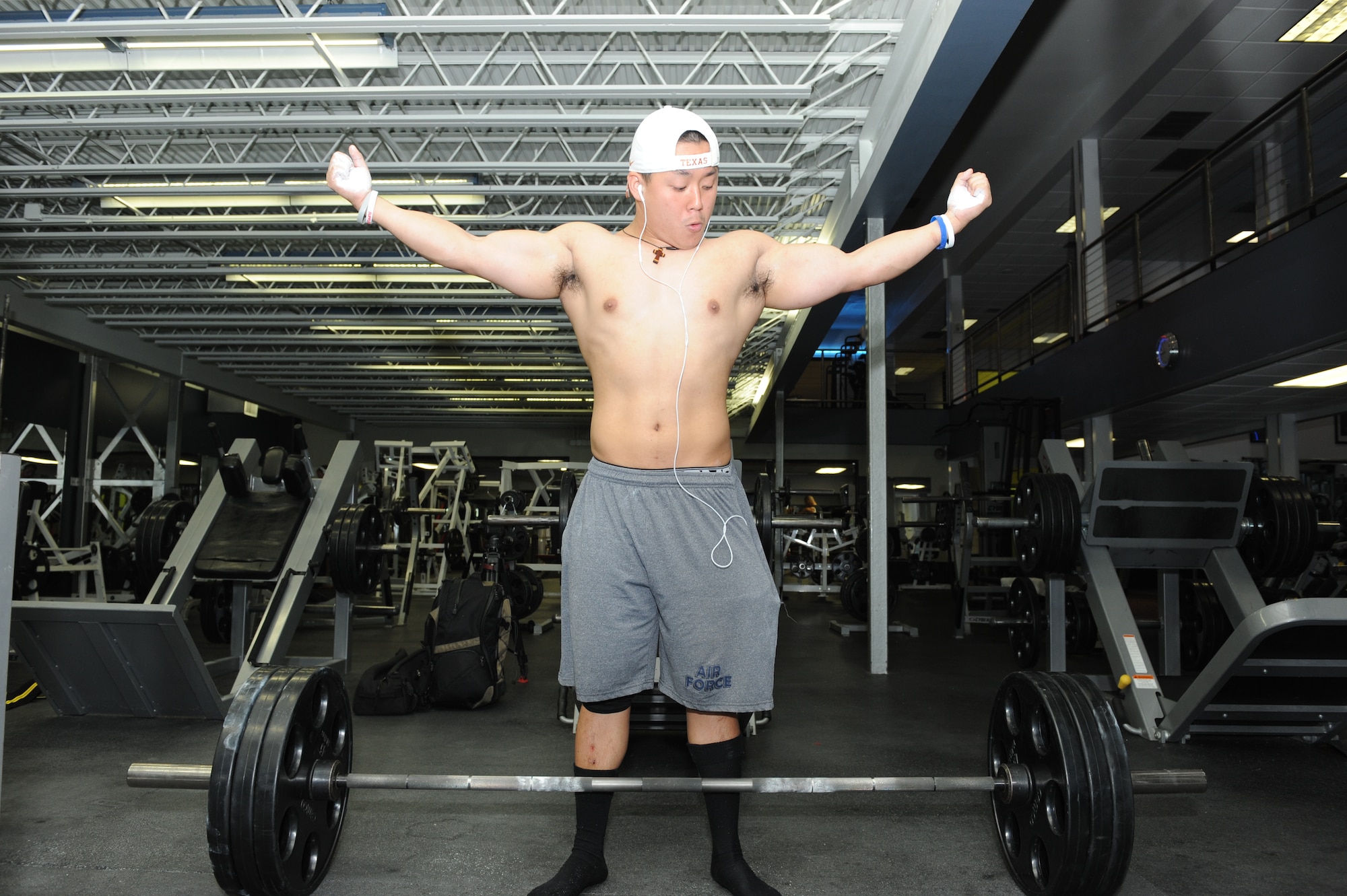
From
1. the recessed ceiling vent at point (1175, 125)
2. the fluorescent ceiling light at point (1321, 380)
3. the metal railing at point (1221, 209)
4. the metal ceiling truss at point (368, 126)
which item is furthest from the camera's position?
the recessed ceiling vent at point (1175, 125)

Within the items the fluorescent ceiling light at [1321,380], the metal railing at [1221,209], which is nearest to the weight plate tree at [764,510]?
the metal railing at [1221,209]

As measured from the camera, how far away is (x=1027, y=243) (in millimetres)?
10578

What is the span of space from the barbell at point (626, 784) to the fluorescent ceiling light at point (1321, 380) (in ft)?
17.1

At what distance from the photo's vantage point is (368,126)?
18.9 feet

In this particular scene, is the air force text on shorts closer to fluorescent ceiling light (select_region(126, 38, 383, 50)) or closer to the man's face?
the man's face

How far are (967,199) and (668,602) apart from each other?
100cm

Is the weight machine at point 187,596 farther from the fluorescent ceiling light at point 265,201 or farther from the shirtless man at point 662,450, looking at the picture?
the fluorescent ceiling light at point 265,201

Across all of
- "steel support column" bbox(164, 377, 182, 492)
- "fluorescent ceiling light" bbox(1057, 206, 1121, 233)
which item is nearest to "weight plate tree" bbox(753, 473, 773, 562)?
"fluorescent ceiling light" bbox(1057, 206, 1121, 233)

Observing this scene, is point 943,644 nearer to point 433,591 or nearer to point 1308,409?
point 1308,409

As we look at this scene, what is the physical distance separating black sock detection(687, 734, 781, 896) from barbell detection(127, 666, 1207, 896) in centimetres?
7

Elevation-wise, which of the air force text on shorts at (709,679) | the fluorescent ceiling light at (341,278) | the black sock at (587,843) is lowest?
the black sock at (587,843)

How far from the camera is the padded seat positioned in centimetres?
380

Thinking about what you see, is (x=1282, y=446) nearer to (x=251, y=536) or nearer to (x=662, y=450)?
(x=662, y=450)

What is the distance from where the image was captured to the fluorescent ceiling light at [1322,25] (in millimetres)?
6098
